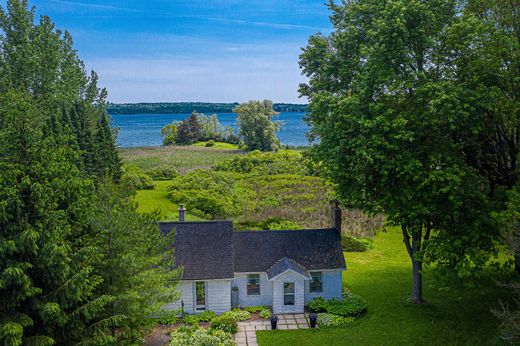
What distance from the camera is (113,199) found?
17.2 metres

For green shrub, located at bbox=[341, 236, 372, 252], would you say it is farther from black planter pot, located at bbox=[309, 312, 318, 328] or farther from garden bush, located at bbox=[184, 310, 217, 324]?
garden bush, located at bbox=[184, 310, 217, 324]

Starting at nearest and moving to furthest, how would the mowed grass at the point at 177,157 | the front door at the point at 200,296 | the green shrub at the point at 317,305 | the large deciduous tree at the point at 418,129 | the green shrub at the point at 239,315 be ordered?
the large deciduous tree at the point at 418,129
the green shrub at the point at 239,315
the front door at the point at 200,296
the green shrub at the point at 317,305
the mowed grass at the point at 177,157

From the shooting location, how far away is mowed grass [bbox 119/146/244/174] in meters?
72.9

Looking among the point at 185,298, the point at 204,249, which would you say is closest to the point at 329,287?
the point at 204,249

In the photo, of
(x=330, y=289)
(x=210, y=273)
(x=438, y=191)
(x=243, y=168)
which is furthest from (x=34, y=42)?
(x=438, y=191)

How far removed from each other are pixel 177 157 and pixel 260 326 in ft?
200

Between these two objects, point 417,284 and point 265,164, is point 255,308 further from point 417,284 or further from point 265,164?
point 265,164

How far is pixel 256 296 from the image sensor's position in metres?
24.6

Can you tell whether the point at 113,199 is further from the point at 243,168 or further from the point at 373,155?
the point at 243,168

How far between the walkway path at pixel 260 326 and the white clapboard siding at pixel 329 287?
4.61ft

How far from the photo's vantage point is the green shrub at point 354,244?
35.0 m

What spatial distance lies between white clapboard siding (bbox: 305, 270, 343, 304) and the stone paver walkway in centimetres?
139

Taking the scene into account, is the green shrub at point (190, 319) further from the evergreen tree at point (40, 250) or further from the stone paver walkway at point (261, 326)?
the evergreen tree at point (40, 250)

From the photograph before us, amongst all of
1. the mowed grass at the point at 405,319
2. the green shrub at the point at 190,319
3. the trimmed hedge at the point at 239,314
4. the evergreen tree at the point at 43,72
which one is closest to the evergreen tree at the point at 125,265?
the green shrub at the point at 190,319
